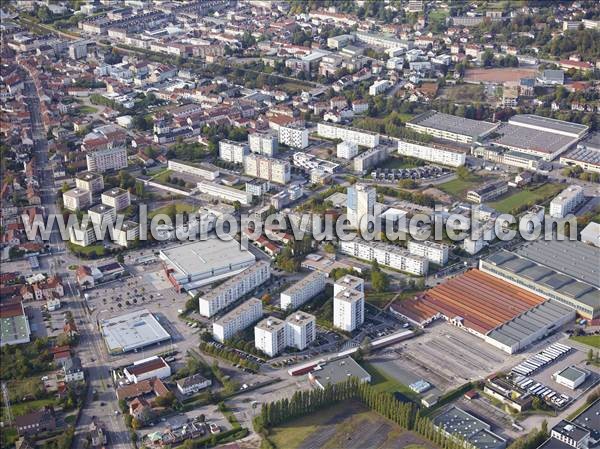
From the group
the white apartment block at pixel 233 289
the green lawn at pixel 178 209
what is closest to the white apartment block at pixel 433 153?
the green lawn at pixel 178 209

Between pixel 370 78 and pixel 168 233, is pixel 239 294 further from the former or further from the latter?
pixel 370 78

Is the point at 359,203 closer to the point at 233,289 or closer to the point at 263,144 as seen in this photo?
the point at 233,289

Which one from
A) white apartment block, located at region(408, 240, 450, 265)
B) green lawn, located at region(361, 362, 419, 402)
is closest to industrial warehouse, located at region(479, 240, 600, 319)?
white apartment block, located at region(408, 240, 450, 265)

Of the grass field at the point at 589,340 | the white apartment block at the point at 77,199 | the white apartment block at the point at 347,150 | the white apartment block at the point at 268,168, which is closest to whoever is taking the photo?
the grass field at the point at 589,340

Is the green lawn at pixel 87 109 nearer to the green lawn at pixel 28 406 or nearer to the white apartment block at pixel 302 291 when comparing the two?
the white apartment block at pixel 302 291

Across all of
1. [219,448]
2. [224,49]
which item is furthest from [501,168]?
[224,49]

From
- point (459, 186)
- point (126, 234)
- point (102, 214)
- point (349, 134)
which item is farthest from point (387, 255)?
point (349, 134)
